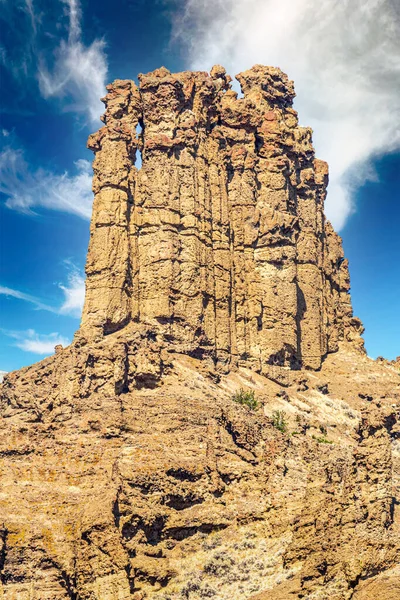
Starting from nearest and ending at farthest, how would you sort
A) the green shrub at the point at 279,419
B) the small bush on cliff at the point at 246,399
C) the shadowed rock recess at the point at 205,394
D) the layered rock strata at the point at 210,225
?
the shadowed rock recess at the point at 205,394 < the green shrub at the point at 279,419 < the small bush on cliff at the point at 246,399 < the layered rock strata at the point at 210,225

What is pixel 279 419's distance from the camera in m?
64.9

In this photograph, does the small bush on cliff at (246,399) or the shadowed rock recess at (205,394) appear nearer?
the shadowed rock recess at (205,394)

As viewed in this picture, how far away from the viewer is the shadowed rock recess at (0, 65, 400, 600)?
114 feet

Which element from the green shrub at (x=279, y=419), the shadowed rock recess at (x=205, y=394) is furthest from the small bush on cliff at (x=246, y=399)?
the green shrub at (x=279, y=419)

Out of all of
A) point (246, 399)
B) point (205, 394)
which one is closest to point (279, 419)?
point (246, 399)

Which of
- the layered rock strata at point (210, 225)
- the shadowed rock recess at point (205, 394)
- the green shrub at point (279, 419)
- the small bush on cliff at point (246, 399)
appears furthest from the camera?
the layered rock strata at point (210, 225)

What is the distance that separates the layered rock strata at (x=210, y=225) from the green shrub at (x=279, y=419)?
9.20m

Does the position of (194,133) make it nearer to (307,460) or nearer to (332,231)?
(332,231)

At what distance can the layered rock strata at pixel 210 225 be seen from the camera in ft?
236

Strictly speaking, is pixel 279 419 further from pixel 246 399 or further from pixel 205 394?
pixel 205 394

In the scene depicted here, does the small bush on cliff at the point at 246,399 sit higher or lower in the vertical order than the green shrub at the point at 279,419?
higher

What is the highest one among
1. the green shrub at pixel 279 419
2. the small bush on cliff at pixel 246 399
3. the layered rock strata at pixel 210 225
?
the layered rock strata at pixel 210 225

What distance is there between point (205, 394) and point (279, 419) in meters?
8.33

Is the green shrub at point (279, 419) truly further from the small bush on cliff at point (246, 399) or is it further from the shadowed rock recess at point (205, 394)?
the small bush on cliff at point (246, 399)
